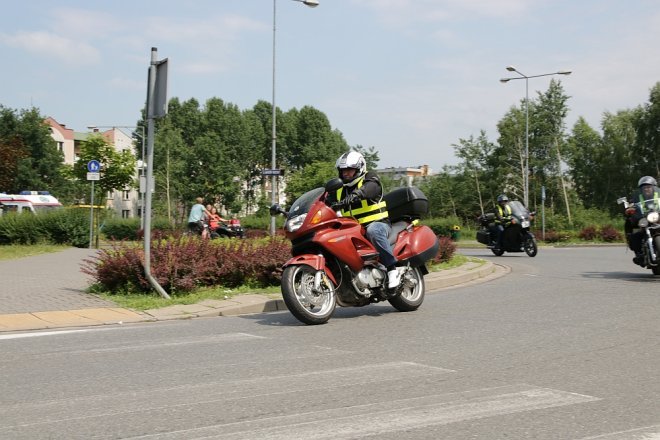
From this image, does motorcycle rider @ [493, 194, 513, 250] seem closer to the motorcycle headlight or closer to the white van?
the motorcycle headlight

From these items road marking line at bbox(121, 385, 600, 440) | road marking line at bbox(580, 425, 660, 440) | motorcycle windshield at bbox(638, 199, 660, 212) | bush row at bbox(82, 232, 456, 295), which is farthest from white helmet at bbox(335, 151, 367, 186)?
motorcycle windshield at bbox(638, 199, 660, 212)

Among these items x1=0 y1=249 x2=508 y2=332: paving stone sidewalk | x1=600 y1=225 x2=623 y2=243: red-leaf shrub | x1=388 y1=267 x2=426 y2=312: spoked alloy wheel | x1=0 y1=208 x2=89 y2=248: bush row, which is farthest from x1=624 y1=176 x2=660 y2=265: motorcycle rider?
x1=600 y1=225 x2=623 y2=243: red-leaf shrub

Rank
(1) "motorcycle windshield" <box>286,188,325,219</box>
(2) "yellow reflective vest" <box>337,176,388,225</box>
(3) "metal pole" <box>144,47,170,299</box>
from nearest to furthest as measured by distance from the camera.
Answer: (1) "motorcycle windshield" <box>286,188,325,219</box>
(2) "yellow reflective vest" <box>337,176,388,225</box>
(3) "metal pole" <box>144,47,170,299</box>

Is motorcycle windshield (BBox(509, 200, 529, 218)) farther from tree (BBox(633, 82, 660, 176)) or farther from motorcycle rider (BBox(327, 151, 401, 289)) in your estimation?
tree (BBox(633, 82, 660, 176))

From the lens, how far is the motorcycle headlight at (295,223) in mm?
7543

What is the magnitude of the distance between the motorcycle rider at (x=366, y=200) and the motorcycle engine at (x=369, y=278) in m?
0.13

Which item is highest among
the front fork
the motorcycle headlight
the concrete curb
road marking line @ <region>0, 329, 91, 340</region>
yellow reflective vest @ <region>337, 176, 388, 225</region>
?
→ yellow reflective vest @ <region>337, 176, 388, 225</region>

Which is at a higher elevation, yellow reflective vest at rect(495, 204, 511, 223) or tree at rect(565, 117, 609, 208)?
tree at rect(565, 117, 609, 208)

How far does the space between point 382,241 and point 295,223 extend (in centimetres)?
109

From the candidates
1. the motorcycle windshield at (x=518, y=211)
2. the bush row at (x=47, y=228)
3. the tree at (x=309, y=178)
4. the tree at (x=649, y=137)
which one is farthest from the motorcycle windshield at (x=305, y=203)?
the tree at (x=649, y=137)

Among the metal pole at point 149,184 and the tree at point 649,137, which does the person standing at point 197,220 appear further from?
the tree at point 649,137

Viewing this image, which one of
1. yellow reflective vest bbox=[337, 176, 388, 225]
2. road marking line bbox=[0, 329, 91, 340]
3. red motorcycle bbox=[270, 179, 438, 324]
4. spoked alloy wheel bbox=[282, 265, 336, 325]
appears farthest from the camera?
yellow reflective vest bbox=[337, 176, 388, 225]

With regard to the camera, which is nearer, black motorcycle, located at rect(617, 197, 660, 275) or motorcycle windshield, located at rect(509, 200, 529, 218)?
black motorcycle, located at rect(617, 197, 660, 275)

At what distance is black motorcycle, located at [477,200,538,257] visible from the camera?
20.6 meters
